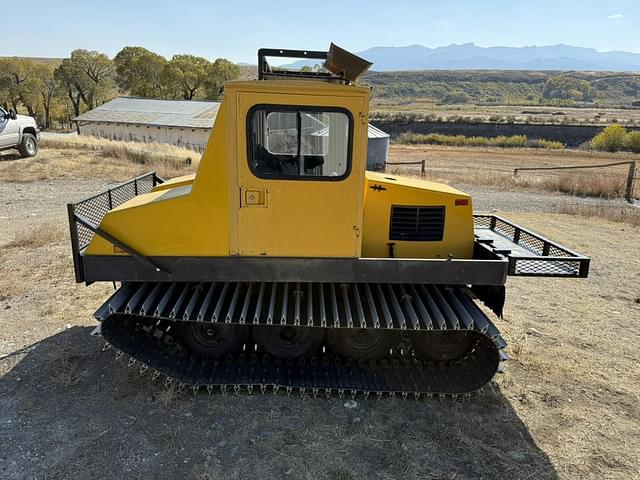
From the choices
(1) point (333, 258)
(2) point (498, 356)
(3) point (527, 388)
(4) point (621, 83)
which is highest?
(4) point (621, 83)

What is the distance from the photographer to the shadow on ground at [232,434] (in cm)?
356

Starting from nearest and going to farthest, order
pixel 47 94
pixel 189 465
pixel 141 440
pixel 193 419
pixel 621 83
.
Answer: pixel 189 465, pixel 141 440, pixel 193 419, pixel 47 94, pixel 621 83

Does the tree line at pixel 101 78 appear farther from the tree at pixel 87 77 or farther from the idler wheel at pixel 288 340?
the idler wheel at pixel 288 340

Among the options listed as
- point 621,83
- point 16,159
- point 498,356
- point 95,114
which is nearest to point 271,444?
point 498,356

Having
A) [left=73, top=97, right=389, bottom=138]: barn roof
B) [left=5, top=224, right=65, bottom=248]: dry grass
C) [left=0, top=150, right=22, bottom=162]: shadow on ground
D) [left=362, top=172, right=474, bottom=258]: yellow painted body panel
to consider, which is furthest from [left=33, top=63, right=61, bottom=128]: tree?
[left=362, top=172, right=474, bottom=258]: yellow painted body panel

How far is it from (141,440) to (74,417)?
70 centimetres

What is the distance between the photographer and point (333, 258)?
4.14 m

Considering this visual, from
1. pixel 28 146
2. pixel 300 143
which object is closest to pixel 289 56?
pixel 300 143

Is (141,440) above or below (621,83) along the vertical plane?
below

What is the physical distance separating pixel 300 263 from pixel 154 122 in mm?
31772

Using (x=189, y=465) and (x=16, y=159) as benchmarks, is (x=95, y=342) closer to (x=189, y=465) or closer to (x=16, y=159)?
(x=189, y=465)

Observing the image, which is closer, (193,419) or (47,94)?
(193,419)

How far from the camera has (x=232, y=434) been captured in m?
3.92

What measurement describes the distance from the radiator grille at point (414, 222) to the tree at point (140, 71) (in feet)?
167
